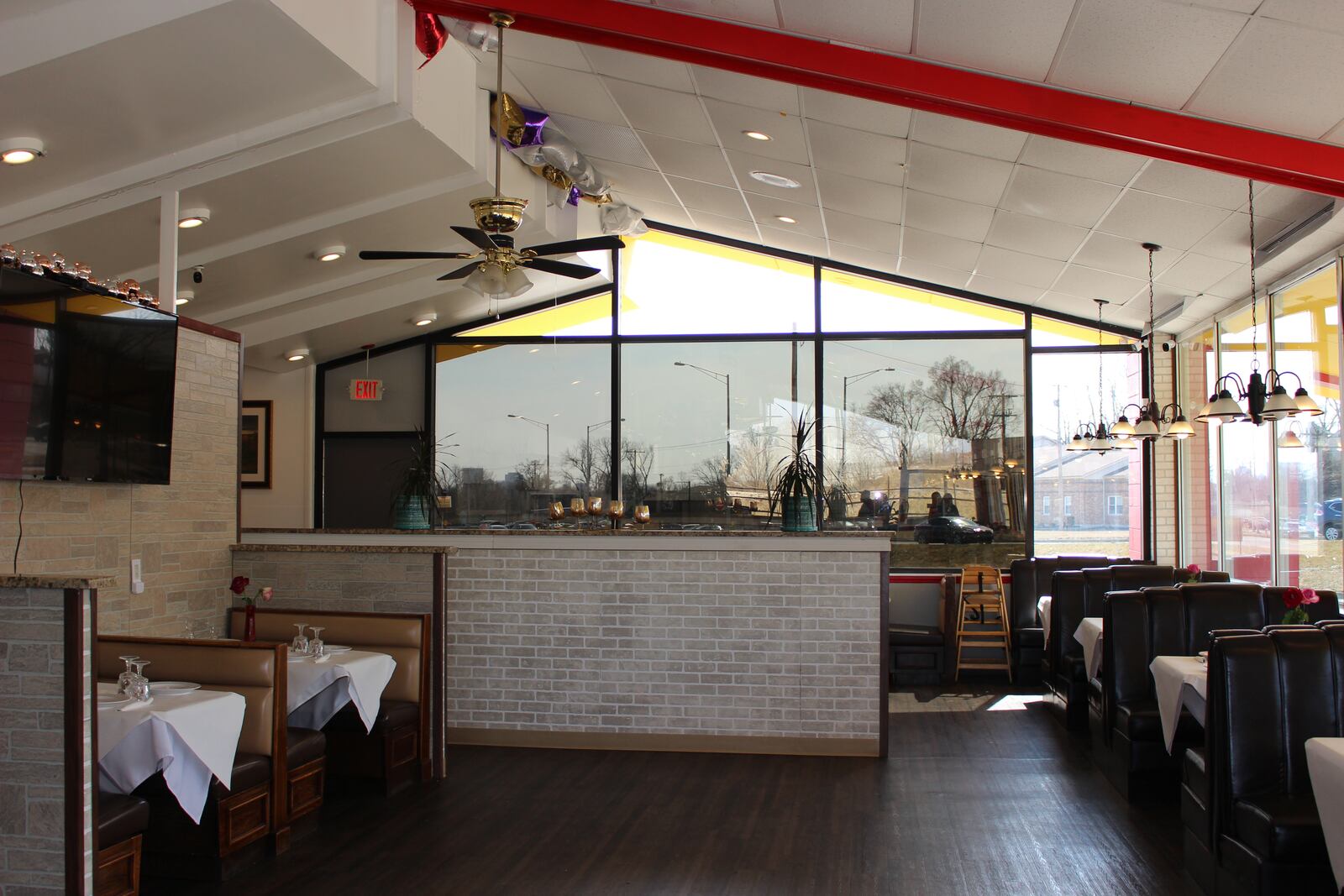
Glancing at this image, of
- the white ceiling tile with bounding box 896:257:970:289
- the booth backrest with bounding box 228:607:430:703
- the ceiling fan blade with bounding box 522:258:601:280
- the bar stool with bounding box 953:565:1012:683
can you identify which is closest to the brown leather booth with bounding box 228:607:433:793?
the booth backrest with bounding box 228:607:430:703

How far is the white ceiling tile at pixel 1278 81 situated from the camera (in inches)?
151

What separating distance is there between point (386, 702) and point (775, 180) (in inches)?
182

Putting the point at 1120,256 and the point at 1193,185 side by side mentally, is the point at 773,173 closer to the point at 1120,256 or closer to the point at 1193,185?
the point at 1120,256

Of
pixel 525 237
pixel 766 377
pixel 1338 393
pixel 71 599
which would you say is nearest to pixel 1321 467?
pixel 1338 393

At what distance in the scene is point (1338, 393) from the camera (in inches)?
257

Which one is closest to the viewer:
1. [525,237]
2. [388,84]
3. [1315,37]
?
[1315,37]

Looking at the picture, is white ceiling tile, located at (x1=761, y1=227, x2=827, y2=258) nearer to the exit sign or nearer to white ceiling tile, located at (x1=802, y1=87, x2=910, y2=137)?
white ceiling tile, located at (x1=802, y1=87, x2=910, y2=137)

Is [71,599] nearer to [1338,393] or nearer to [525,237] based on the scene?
[525,237]

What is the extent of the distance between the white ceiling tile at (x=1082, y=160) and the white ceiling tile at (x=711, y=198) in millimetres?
3240

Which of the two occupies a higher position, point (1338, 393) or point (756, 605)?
point (1338, 393)

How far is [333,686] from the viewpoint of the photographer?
5008 mm

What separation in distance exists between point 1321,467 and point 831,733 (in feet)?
12.2

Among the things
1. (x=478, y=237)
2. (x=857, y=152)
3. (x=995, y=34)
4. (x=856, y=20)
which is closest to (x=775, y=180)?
(x=857, y=152)

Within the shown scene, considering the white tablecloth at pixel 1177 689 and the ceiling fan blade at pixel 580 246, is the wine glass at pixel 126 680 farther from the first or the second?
the white tablecloth at pixel 1177 689
